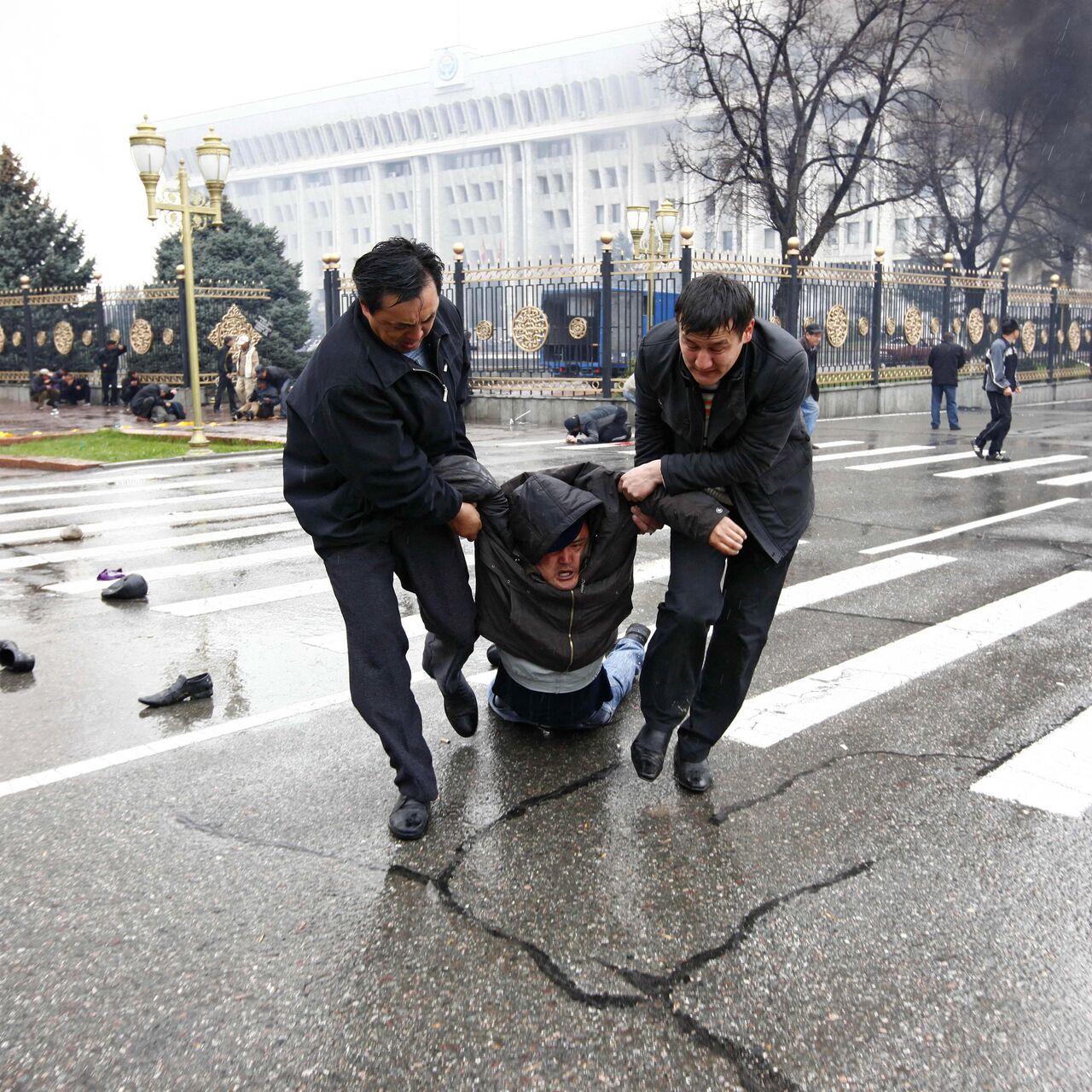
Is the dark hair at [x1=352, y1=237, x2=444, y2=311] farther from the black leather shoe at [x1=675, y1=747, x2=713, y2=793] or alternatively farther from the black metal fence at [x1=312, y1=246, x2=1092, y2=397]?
the black metal fence at [x1=312, y1=246, x2=1092, y2=397]

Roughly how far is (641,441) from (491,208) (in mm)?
98720

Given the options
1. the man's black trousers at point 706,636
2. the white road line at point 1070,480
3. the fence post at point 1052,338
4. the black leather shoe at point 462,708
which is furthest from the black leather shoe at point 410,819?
the fence post at point 1052,338

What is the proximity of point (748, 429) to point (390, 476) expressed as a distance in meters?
1.09

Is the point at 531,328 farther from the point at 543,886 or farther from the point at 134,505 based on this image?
the point at 543,886

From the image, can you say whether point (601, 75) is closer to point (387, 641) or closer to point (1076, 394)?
point (1076, 394)

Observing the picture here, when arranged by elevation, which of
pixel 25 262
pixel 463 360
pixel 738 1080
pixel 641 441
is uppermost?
pixel 25 262

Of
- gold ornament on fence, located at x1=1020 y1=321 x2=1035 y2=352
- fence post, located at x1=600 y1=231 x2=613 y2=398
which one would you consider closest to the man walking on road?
fence post, located at x1=600 y1=231 x2=613 y2=398

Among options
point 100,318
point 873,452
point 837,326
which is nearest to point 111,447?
point 873,452

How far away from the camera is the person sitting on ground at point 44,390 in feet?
86.2

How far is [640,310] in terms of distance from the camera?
2200cm

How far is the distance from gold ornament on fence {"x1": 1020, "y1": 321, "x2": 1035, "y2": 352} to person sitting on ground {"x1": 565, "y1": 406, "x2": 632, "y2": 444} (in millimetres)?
15323

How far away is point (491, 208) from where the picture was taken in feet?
323

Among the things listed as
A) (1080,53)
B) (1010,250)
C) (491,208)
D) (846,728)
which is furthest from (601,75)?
(846,728)

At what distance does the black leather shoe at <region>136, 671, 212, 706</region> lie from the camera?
196 inches
